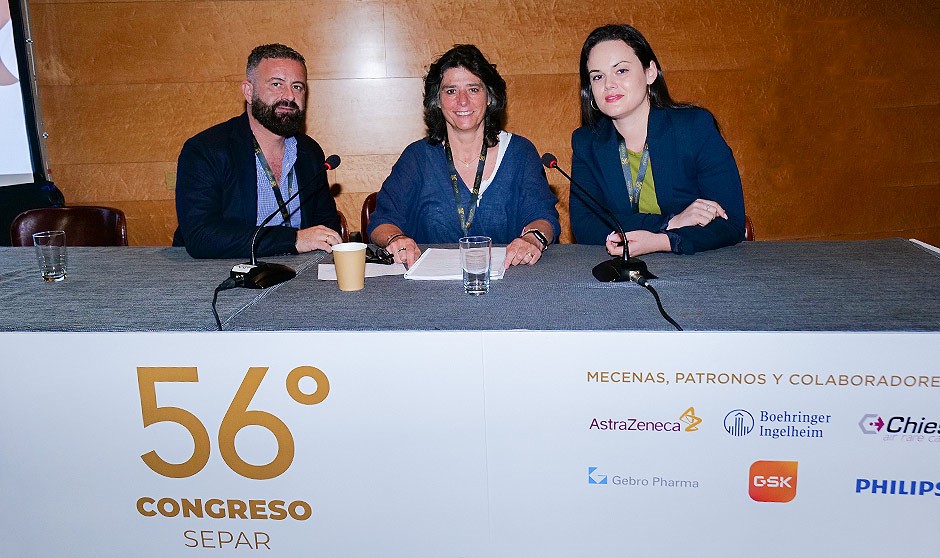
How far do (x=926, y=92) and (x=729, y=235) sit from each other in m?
2.97

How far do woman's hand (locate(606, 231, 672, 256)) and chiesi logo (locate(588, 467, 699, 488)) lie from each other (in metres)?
0.77

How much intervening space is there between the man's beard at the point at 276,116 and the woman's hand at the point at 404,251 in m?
0.86

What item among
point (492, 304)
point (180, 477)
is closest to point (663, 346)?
point (492, 304)

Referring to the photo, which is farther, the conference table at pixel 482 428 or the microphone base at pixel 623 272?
the microphone base at pixel 623 272

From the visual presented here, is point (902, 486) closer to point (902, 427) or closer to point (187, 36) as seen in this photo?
point (902, 427)

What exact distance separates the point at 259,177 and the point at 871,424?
2221 mm

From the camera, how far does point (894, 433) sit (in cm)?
135

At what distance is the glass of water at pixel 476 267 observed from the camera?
5.65ft

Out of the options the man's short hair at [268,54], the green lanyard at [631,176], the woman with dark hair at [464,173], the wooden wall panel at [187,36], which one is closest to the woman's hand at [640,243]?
the green lanyard at [631,176]

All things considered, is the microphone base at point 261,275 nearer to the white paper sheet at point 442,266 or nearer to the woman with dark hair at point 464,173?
the white paper sheet at point 442,266

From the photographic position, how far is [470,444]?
4.80 ft

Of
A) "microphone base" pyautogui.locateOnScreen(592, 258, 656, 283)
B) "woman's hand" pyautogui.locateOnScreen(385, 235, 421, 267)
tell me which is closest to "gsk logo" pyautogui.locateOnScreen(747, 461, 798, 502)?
"microphone base" pyautogui.locateOnScreen(592, 258, 656, 283)

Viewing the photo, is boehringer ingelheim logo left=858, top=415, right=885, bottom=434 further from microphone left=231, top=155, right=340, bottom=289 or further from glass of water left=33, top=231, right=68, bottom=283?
glass of water left=33, top=231, right=68, bottom=283

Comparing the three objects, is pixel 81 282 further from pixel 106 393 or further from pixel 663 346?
pixel 663 346
